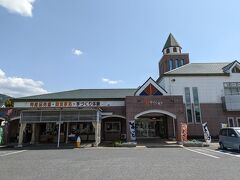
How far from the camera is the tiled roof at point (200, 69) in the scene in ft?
79.9

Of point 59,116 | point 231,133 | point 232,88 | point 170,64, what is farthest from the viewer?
point 170,64

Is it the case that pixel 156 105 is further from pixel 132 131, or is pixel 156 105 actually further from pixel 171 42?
pixel 171 42

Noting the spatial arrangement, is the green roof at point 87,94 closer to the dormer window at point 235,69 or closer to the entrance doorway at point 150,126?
the entrance doorway at point 150,126

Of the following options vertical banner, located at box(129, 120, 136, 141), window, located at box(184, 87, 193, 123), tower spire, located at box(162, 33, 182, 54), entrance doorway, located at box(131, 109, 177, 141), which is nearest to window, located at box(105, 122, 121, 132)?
entrance doorway, located at box(131, 109, 177, 141)

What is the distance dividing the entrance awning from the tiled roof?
35.4 ft

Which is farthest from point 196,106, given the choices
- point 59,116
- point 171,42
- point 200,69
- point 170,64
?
point 171,42

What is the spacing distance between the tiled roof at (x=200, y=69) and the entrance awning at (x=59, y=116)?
35.4 ft

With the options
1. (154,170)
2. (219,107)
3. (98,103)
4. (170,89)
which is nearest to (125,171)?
(154,170)

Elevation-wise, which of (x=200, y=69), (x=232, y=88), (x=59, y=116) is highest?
(x=200, y=69)

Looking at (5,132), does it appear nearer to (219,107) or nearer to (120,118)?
(120,118)

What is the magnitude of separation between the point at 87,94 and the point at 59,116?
7.07 m

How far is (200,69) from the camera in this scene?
2577 cm

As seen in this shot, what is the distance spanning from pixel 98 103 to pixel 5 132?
395 inches

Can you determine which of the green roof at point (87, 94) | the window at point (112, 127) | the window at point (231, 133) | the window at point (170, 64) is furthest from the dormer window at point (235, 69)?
the window at point (112, 127)
